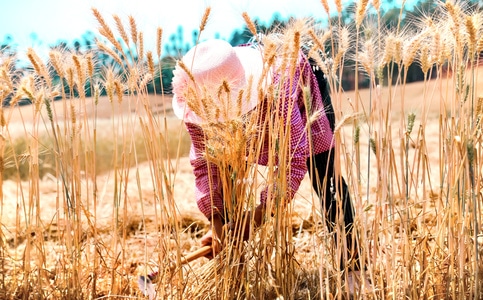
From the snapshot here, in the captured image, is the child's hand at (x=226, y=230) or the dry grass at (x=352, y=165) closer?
the dry grass at (x=352, y=165)

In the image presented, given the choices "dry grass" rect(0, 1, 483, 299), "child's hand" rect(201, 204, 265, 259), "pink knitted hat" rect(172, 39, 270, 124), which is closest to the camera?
"dry grass" rect(0, 1, 483, 299)

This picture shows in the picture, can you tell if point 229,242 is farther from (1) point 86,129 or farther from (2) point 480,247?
(2) point 480,247

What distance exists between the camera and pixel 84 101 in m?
1.83

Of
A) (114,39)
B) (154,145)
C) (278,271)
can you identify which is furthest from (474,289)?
(114,39)

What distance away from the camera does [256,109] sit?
1.61 m

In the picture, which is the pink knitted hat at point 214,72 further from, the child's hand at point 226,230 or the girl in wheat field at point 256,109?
the child's hand at point 226,230

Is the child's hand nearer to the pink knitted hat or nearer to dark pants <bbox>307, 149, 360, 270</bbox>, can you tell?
dark pants <bbox>307, 149, 360, 270</bbox>

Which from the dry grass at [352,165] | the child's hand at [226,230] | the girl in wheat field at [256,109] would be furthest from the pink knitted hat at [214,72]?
the child's hand at [226,230]

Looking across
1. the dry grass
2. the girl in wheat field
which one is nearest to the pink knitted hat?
the girl in wheat field

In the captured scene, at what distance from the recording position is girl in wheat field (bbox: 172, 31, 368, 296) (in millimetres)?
1530

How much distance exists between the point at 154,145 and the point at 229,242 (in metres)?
0.33

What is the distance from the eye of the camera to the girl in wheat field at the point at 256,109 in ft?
5.02

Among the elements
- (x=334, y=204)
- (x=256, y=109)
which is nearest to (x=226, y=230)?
(x=256, y=109)

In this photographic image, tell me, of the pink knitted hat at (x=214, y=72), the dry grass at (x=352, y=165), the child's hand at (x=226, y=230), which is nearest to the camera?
the dry grass at (x=352, y=165)
